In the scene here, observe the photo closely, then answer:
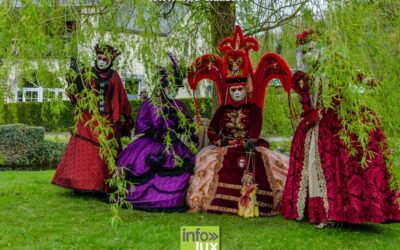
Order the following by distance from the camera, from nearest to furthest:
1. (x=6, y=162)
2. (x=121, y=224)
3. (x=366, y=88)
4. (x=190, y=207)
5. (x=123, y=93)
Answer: (x=366, y=88), (x=121, y=224), (x=190, y=207), (x=123, y=93), (x=6, y=162)

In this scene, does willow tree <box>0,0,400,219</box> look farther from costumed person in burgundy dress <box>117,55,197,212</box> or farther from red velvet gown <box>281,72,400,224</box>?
costumed person in burgundy dress <box>117,55,197,212</box>

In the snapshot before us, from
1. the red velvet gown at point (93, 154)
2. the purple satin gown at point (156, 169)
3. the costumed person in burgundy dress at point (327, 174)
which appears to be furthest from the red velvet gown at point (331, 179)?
the red velvet gown at point (93, 154)

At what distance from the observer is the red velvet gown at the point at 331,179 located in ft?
13.9

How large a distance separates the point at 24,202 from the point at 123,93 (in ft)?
5.19

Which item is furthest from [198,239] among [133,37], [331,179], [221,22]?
[221,22]

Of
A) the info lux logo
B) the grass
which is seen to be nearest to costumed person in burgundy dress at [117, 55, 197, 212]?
the grass

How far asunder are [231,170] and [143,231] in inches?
47.8

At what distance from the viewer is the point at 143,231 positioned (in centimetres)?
420

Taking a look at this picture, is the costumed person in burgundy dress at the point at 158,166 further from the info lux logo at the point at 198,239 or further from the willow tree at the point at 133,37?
the info lux logo at the point at 198,239

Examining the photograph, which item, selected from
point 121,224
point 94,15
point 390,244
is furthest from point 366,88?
point 121,224

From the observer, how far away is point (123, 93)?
5457 millimetres

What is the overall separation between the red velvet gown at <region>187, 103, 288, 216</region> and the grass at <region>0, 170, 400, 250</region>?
17cm

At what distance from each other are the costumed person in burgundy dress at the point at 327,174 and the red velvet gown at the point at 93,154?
1850 mm

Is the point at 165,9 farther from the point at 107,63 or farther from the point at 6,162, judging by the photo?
the point at 6,162
